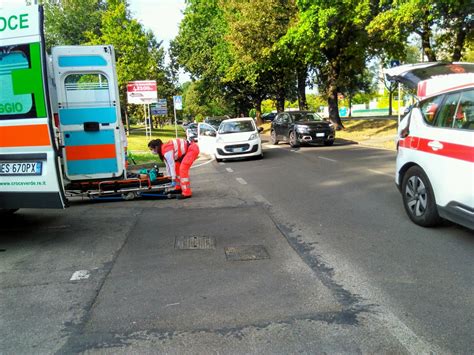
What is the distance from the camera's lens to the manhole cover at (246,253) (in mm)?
5281

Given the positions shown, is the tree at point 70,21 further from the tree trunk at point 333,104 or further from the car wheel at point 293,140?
the car wheel at point 293,140

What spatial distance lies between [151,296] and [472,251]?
12.0 ft

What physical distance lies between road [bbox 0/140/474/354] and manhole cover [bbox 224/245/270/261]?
36 millimetres

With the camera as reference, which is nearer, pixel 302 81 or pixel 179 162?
pixel 179 162

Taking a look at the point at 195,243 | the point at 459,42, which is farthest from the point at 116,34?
the point at 195,243

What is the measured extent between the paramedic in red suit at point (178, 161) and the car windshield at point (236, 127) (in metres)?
7.62

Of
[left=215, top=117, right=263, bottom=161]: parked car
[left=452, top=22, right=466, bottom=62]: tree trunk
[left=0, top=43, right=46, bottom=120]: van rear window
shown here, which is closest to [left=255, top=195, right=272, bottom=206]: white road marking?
[left=0, top=43, right=46, bottom=120]: van rear window

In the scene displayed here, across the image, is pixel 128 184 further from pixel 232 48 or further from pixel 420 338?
pixel 232 48

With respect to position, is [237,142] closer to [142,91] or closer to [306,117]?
[306,117]

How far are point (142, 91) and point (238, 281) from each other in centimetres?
1882

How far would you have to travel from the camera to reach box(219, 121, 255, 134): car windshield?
17406 millimetres

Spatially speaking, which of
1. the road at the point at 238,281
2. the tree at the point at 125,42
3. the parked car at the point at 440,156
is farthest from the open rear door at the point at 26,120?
the tree at the point at 125,42

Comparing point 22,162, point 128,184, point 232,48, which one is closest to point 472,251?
point 22,162

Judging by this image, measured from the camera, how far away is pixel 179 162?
32.0ft
